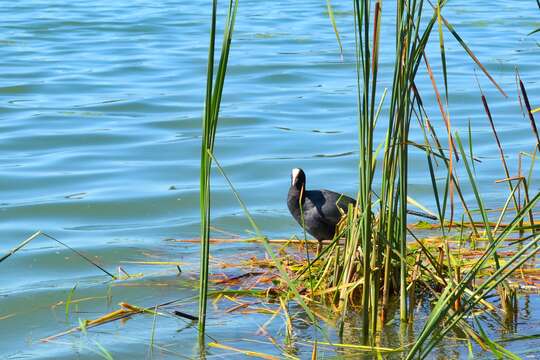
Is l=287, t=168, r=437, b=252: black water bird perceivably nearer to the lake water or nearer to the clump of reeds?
the lake water

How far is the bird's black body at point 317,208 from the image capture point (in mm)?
6148

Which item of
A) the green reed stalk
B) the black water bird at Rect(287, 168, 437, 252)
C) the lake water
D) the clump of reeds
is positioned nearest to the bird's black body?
the black water bird at Rect(287, 168, 437, 252)

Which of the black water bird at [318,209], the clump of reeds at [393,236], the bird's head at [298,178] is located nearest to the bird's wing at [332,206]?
the black water bird at [318,209]

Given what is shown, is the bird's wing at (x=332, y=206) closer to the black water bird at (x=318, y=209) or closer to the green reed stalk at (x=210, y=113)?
the black water bird at (x=318, y=209)

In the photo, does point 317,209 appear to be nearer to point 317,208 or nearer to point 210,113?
point 317,208

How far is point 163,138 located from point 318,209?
365cm

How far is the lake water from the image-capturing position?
523cm

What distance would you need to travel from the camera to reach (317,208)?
6.23 m

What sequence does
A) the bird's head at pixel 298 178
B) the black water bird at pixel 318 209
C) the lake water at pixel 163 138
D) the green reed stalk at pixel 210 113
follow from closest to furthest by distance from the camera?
the green reed stalk at pixel 210 113 → the lake water at pixel 163 138 → the black water bird at pixel 318 209 → the bird's head at pixel 298 178

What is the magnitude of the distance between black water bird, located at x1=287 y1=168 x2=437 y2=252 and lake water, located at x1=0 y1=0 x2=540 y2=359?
1.19 feet

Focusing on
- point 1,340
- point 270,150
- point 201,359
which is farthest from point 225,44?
point 270,150

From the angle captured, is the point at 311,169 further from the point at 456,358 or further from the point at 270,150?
the point at 456,358

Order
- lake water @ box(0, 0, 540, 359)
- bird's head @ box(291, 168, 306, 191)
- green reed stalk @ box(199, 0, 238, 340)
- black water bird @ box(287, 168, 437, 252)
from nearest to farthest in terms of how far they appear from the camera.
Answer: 1. green reed stalk @ box(199, 0, 238, 340)
2. lake water @ box(0, 0, 540, 359)
3. black water bird @ box(287, 168, 437, 252)
4. bird's head @ box(291, 168, 306, 191)

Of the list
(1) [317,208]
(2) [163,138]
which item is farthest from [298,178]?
(2) [163,138]
